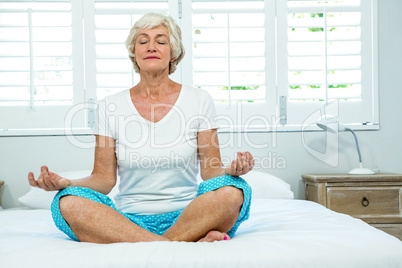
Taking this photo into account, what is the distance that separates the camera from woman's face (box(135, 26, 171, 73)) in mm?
1722

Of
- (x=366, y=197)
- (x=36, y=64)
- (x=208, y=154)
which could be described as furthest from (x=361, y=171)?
A: (x=36, y=64)

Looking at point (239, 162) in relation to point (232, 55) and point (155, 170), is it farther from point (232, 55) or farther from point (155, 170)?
point (232, 55)

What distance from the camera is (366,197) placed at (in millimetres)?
2516

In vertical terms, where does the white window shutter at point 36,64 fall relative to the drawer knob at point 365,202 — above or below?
above

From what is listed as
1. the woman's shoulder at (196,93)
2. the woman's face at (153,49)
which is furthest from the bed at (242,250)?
the woman's face at (153,49)

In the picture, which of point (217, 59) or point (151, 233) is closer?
point (151, 233)

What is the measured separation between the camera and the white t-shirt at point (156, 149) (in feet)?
5.28

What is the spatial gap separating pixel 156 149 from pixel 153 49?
14.6 inches

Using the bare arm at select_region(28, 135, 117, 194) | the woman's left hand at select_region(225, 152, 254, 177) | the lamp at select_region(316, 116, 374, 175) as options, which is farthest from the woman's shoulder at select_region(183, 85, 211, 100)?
the lamp at select_region(316, 116, 374, 175)

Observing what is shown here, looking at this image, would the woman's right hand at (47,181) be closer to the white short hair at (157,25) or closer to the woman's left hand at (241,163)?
the woman's left hand at (241,163)

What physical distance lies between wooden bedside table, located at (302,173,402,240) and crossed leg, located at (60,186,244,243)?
1.26m

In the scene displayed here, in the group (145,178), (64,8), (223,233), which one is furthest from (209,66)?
→ (223,233)

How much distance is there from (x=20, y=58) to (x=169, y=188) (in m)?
1.58

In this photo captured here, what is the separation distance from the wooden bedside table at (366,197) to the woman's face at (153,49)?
1.20 m
